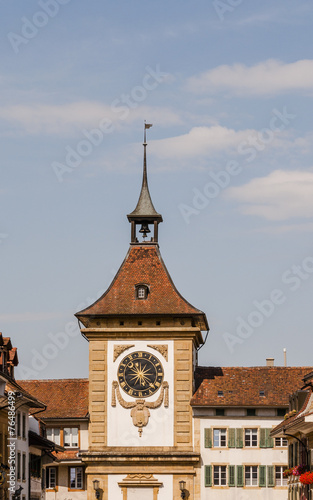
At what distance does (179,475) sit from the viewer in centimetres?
9238

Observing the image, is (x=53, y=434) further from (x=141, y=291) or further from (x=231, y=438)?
(x=231, y=438)

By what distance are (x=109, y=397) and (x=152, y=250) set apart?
13.4 metres

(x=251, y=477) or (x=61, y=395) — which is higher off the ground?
(x=61, y=395)

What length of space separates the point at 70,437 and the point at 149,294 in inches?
490

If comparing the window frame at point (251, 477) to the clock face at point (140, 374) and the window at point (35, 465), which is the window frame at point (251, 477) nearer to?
the clock face at point (140, 374)

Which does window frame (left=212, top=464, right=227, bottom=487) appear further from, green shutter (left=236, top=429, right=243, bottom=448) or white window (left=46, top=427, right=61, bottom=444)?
white window (left=46, top=427, right=61, bottom=444)

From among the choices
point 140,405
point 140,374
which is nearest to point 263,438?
point 140,405

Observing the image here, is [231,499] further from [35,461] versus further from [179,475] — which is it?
[35,461]

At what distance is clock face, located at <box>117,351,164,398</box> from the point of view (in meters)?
94.6

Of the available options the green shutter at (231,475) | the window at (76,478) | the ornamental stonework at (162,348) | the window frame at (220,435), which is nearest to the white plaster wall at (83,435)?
the window at (76,478)

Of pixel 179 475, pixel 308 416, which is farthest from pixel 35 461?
pixel 308 416

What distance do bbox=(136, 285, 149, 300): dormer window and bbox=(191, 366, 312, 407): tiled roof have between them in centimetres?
708

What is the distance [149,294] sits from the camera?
321ft

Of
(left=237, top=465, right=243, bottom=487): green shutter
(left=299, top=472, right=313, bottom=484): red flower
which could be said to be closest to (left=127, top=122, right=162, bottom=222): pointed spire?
(left=237, top=465, right=243, bottom=487): green shutter
